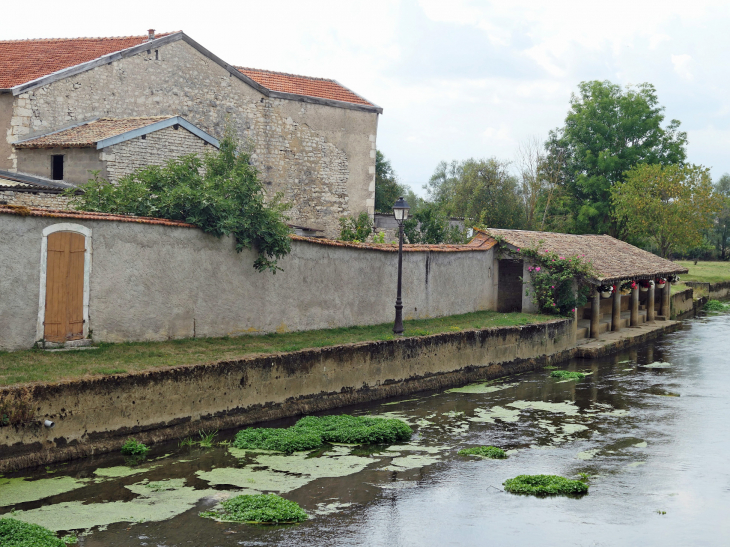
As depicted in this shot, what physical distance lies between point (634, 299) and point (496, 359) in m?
11.3

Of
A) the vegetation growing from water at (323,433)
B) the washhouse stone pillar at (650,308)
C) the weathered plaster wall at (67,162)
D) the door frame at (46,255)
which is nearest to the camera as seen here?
the vegetation growing from water at (323,433)

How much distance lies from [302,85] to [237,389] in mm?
19920

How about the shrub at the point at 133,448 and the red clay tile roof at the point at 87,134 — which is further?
the red clay tile roof at the point at 87,134

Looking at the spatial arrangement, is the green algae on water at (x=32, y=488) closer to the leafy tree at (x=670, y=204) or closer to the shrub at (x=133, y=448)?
the shrub at (x=133, y=448)

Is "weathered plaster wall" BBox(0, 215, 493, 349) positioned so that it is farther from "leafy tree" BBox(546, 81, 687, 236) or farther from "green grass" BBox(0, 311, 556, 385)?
"leafy tree" BBox(546, 81, 687, 236)

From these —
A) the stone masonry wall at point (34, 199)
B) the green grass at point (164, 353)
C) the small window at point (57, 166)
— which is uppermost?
the small window at point (57, 166)

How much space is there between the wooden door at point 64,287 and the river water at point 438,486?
262 cm

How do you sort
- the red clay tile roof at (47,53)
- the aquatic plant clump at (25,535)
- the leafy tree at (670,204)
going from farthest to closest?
the leafy tree at (670,204)
the red clay tile roof at (47,53)
the aquatic plant clump at (25,535)

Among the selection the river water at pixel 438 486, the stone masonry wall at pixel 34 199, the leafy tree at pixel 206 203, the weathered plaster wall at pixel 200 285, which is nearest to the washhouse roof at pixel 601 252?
the weathered plaster wall at pixel 200 285

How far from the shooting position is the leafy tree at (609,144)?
49.0 m

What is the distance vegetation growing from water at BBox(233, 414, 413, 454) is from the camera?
410 inches

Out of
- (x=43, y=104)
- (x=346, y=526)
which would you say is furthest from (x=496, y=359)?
(x=43, y=104)

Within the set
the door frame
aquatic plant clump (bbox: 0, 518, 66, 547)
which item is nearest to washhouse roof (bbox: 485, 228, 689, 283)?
the door frame

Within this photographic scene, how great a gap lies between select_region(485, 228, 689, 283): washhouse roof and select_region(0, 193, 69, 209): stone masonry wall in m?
11.3
